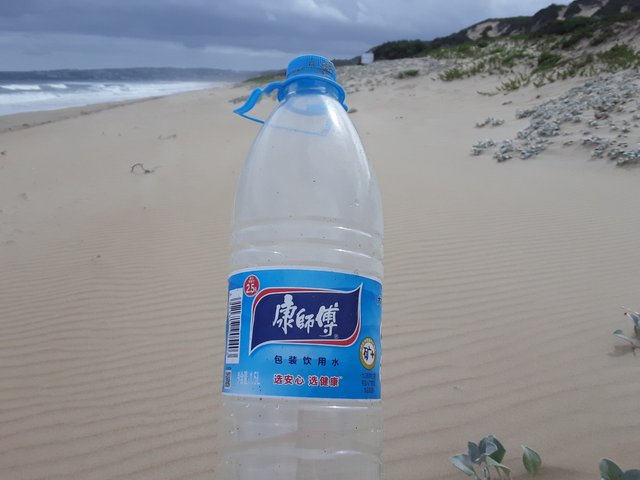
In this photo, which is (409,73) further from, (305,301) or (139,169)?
(305,301)

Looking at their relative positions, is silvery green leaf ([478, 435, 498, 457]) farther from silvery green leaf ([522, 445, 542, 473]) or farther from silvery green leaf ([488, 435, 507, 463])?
silvery green leaf ([522, 445, 542, 473])

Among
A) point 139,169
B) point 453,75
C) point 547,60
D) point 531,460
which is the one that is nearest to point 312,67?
point 531,460

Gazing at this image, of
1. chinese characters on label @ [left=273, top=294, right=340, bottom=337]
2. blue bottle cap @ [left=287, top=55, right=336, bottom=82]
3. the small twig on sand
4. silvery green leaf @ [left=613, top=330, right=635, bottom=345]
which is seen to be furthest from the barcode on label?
the small twig on sand

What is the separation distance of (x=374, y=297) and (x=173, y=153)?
8.38 metres

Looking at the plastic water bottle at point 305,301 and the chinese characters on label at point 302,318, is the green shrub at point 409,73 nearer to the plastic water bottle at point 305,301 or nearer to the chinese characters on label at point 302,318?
the plastic water bottle at point 305,301

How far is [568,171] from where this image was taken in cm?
668

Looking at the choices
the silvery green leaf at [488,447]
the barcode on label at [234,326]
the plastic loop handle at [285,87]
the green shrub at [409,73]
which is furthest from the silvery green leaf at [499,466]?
the green shrub at [409,73]

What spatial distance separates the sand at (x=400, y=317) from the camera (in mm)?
2135

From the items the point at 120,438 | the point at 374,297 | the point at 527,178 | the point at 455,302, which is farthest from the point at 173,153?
the point at 374,297

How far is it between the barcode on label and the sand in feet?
2.29

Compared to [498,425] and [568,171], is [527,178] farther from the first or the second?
[498,425]

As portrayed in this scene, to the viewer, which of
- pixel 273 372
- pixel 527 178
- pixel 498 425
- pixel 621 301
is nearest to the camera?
pixel 273 372

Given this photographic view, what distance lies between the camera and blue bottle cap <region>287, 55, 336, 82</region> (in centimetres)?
190

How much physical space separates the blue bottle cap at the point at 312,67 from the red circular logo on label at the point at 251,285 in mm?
731
